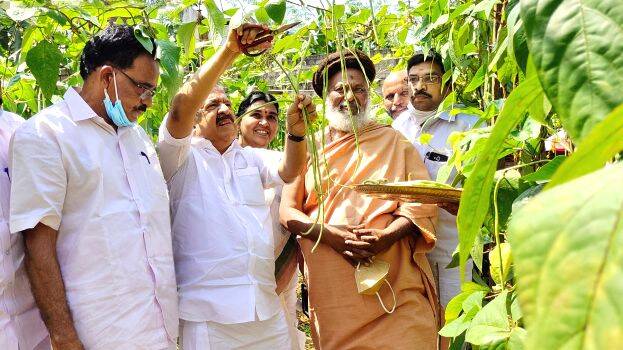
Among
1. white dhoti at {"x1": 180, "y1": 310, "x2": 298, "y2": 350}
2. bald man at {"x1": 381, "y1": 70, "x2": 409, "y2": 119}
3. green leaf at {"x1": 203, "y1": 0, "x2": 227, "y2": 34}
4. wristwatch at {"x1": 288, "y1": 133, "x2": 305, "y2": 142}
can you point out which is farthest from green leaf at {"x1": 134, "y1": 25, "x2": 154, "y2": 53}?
bald man at {"x1": 381, "y1": 70, "x2": 409, "y2": 119}

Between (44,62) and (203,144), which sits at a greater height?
(44,62)

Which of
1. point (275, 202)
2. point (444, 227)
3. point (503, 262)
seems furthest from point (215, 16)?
point (444, 227)

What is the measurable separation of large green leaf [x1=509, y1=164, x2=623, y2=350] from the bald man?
2.66 metres

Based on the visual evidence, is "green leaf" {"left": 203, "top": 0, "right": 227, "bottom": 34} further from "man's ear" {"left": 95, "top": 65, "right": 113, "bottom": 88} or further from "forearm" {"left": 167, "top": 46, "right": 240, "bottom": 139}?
"man's ear" {"left": 95, "top": 65, "right": 113, "bottom": 88}

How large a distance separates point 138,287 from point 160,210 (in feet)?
0.69

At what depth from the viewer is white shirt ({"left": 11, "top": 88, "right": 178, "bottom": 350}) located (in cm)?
145

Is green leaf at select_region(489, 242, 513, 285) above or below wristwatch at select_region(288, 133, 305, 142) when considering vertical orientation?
above

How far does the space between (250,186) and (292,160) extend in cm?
16

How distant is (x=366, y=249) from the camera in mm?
1949

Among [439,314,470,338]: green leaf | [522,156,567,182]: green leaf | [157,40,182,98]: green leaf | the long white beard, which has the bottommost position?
the long white beard

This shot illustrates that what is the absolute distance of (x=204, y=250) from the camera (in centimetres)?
187

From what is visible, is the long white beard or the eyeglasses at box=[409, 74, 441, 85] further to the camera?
the eyeglasses at box=[409, 74, 441, 85]

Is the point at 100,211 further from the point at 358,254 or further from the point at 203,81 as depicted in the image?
the point at 358,254

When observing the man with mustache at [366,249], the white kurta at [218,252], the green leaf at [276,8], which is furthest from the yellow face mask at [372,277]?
the green leaf at [276,8]
